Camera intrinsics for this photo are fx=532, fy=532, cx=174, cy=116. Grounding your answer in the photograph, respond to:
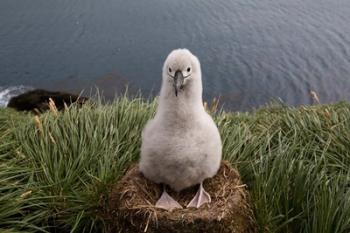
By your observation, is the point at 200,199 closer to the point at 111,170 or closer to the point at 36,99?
the point at 111,170

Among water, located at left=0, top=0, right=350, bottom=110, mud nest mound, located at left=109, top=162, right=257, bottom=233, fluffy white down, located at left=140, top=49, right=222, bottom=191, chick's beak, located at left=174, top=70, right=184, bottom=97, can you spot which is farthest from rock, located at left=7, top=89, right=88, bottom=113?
chick's beak, located at left=174, top=70, right=184, bottom=97

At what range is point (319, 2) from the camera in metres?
19.3

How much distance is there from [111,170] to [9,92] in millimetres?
9916

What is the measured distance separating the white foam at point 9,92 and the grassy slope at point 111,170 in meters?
7.60

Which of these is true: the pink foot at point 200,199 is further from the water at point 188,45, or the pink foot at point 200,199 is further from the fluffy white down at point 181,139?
the water at point 188,45

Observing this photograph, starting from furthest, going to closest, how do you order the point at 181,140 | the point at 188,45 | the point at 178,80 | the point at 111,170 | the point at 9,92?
the point at 188,45
the point at 9,92
the point at 111,170
the point at 181,140
the point at 178,80

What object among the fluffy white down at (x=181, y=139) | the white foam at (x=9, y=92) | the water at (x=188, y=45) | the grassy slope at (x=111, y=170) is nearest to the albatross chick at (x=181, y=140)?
the fluffy white down at (x=181, y=139)

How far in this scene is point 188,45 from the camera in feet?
51.9

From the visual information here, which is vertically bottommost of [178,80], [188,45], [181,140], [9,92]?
[9,92]

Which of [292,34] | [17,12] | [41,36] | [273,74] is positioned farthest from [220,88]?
[17,12]

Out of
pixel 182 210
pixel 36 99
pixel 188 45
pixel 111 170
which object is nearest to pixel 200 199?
pixel 182 210

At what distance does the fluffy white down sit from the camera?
3.74 meters

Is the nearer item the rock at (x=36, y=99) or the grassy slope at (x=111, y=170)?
the grassy slope at (x=111, y=170)

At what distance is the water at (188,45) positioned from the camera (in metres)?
14.7
